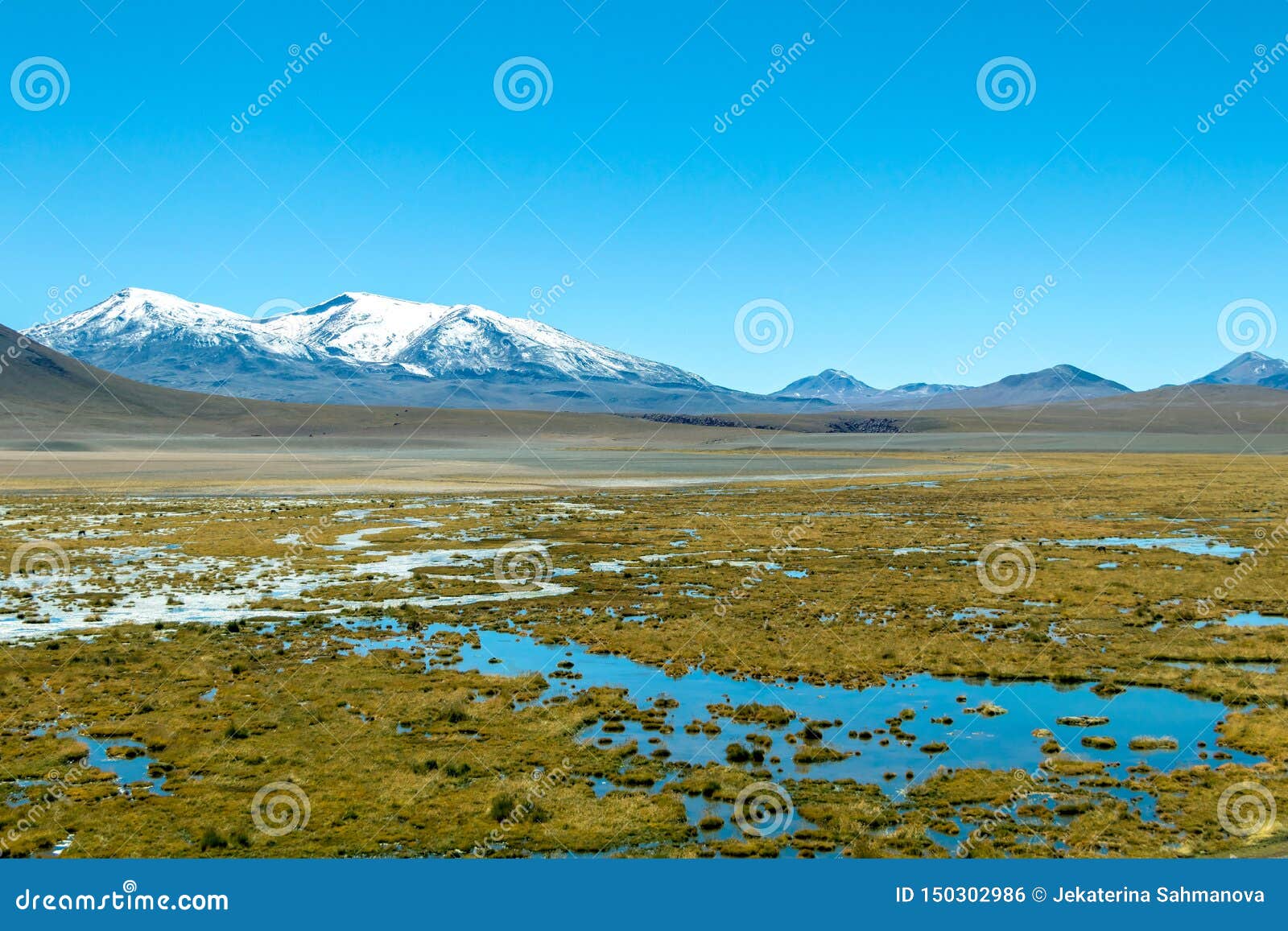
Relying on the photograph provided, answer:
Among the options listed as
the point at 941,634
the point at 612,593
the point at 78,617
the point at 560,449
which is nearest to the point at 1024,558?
the point at 941,634
